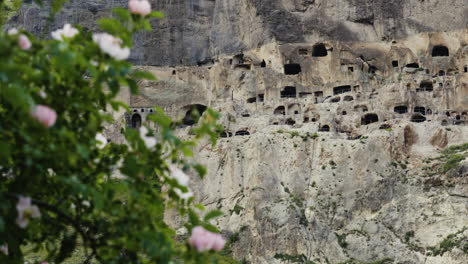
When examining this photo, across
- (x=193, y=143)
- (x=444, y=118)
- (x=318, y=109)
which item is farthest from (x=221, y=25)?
(x=193, y=143)

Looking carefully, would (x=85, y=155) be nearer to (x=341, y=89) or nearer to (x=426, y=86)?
(x=426, y=86)

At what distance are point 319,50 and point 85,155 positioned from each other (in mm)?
62938

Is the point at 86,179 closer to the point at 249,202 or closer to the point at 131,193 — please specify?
the point at 131,193

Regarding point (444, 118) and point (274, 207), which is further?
point (444, 118)

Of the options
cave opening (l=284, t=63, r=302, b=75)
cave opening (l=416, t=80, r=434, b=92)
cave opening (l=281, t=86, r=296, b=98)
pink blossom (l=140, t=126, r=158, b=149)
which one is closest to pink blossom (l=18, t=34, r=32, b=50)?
pink blossom (l=140, t=126, r=158, b=149)

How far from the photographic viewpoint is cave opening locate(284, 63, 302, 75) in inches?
2628

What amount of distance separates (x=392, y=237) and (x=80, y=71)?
42959 millimetres

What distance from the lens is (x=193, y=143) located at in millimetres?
7070

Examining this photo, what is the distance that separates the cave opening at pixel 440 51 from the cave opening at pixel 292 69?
43.4ft

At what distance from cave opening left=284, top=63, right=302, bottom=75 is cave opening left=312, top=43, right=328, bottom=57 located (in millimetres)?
2113

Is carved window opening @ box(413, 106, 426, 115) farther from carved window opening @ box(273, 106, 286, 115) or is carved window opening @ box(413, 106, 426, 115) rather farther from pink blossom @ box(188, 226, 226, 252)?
pink blossom @ box(188, 226, 226, 252)

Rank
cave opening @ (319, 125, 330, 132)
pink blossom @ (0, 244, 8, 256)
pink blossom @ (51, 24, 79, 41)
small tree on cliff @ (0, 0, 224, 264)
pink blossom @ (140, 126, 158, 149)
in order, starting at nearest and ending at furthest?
small tree on cliff @ (0, 0, 224, 264) < pink blossom @ (0, 244, 8, 256) < pink blossom @ (140, 126, 158, 149) < pink blossom @ (51, 24, 79, 41) < cave opening @ (319, 125, 330, 132)

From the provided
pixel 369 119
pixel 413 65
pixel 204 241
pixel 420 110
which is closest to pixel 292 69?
pixel 413 65

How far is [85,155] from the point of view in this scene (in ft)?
20.4
